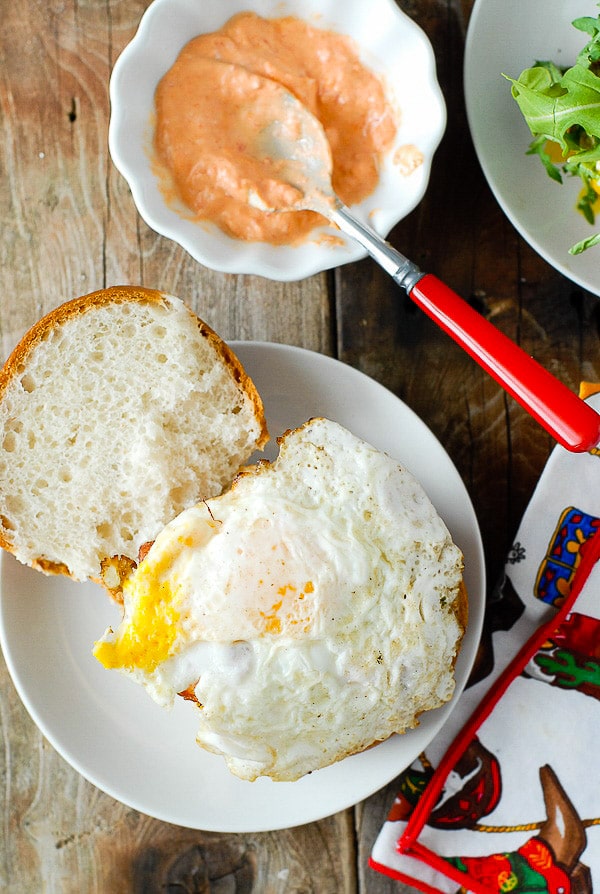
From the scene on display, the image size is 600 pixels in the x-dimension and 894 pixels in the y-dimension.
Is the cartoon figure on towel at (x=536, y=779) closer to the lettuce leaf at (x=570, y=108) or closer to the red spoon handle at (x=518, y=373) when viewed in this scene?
the red spoon handle at (x=518, y=373)

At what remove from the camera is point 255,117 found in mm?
1859

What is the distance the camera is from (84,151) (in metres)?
2.17

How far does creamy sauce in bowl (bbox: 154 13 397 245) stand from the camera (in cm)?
185

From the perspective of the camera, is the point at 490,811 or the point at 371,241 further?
the point at 490,811

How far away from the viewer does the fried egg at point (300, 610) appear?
1631 mm

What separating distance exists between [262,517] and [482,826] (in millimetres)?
1036

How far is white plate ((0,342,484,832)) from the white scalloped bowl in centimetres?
23

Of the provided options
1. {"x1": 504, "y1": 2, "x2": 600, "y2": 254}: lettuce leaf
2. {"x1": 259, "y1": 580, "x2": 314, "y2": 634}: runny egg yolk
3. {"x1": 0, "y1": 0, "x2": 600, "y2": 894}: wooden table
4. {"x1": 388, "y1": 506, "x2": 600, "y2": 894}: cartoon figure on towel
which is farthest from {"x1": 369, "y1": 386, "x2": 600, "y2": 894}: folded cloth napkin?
{"x1": 259, "y1": 580, "x2": 314, "y2": 634}: runny egg yolk

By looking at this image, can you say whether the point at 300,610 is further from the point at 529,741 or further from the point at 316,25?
the point at 316,25

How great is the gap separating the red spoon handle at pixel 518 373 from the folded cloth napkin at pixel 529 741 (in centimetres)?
42

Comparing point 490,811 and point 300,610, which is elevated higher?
point 300,610

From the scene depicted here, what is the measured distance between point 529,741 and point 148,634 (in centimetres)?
103

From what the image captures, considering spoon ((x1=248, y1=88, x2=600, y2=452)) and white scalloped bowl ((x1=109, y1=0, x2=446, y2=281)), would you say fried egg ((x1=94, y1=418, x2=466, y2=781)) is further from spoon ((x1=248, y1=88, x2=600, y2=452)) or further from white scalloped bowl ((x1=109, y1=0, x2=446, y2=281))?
white scalloped bowl ((x1=109, y1=0, x2=446, y2=281))

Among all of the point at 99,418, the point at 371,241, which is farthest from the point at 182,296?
the point at 371,241
